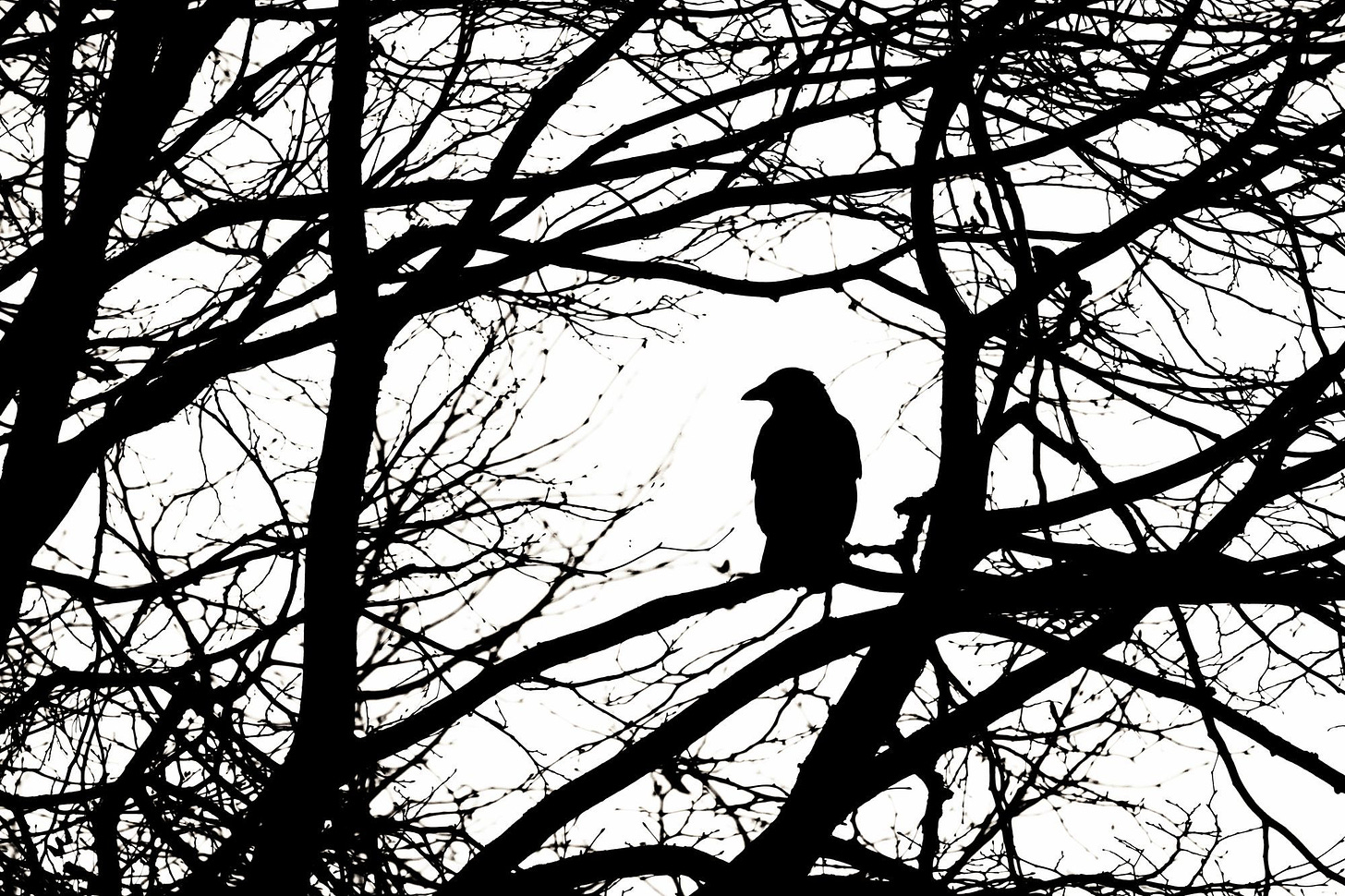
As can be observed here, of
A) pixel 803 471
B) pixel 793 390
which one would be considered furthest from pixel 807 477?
pixel 793 390

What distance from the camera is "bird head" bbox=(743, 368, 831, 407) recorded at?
7.43m

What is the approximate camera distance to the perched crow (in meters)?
7.17

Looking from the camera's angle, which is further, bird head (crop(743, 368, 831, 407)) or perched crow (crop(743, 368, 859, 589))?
bird head (crop(743, 368, 831, 407))

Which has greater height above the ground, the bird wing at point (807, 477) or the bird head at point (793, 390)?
the bird head at point (793, 390)

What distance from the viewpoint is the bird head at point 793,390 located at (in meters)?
7.43

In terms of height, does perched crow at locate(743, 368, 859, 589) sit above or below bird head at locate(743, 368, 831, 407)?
below

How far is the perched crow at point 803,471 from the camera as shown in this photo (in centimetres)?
717

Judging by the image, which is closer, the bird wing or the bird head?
the bird wing

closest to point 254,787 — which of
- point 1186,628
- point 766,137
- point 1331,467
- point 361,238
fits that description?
point 361,238

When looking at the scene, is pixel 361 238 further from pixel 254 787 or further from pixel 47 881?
pixel 47 881

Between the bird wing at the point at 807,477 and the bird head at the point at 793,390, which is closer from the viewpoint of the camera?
the bird wing at the point at 807,477

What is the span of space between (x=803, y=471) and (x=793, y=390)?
464 mm

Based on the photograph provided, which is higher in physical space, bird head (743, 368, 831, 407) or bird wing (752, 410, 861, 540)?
bird head (743, 368, 831, 407)

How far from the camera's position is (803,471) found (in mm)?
7230
